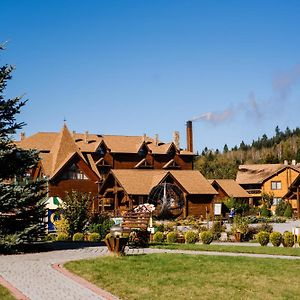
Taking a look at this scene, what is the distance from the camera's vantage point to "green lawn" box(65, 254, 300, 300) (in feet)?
32.6

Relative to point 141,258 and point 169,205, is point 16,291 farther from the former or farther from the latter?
point 169,205

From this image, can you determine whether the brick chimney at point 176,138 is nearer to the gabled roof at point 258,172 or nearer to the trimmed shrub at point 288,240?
the gabled roof at point 258,172

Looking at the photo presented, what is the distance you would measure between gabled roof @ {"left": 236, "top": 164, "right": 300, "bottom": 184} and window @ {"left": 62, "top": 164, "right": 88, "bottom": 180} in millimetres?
28671

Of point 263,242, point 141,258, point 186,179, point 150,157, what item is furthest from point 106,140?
point 141,258

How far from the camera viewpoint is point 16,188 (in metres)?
16.4

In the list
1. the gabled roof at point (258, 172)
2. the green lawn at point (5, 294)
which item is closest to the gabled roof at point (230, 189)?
the gabled roof at point (258, 172)

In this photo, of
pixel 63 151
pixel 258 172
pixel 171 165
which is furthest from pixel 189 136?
pixel 63 151

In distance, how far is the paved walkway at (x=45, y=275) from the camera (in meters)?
9.70

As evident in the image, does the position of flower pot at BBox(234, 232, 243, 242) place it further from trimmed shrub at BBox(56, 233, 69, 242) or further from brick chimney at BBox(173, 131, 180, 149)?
brick chimney at BBox(173, 131, 180, 149)

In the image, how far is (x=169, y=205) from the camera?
51.5 metres

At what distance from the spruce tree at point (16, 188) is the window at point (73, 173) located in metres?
34.8

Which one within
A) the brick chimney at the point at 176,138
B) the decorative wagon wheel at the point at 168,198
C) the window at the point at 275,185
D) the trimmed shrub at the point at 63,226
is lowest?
the trimmed shrub at the point at 63,226

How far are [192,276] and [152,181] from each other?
140 ft

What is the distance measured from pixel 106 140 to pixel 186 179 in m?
16.5
